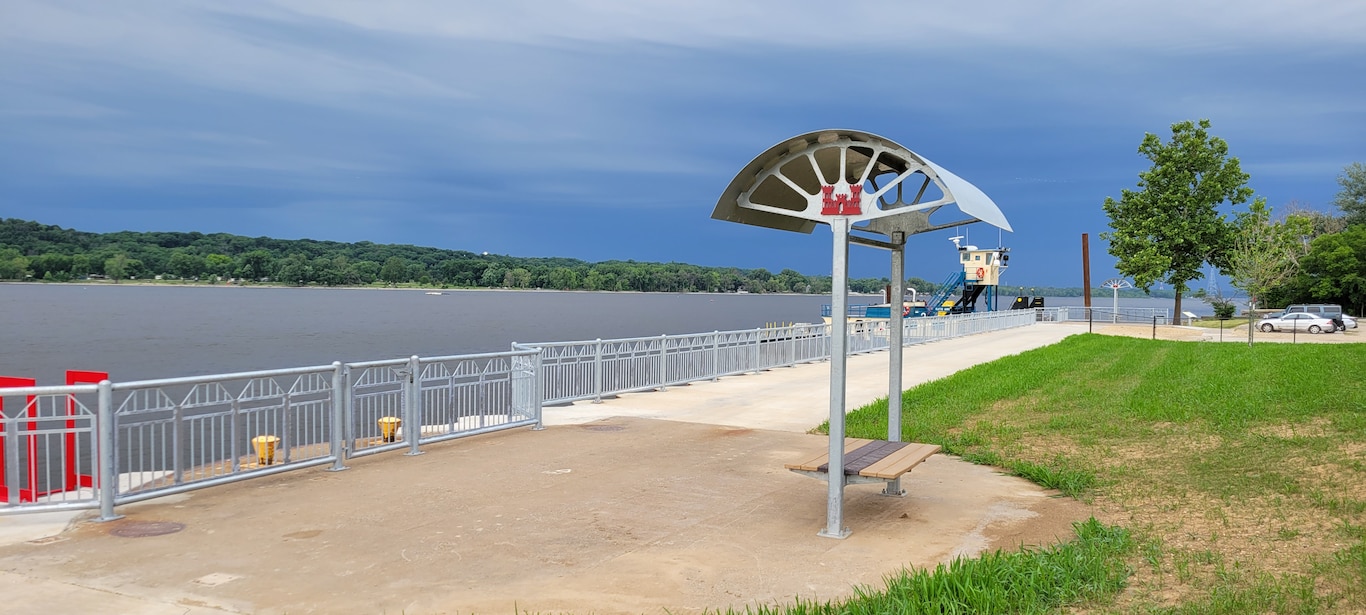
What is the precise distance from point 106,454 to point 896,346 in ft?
21.5

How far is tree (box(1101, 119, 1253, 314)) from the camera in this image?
169 feet

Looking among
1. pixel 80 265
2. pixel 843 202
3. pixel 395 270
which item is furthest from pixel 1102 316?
pixel 80 265

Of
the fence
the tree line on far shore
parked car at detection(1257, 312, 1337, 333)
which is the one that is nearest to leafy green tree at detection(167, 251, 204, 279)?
the tree line on far shore

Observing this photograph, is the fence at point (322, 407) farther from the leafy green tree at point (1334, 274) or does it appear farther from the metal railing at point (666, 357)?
the leafy green tree at point (1334, 274)

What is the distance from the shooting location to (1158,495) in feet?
26.0

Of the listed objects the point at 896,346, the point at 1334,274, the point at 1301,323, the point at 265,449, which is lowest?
the point at 265,449

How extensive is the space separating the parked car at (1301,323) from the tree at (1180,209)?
7.49 metres

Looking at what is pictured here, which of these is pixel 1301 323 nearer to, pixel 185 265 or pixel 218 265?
pixel 185 265

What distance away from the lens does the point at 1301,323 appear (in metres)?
43.2

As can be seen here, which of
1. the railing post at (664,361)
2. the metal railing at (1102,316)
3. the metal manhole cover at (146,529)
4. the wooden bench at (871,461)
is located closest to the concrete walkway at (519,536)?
the metal manhole cover at (146,529)

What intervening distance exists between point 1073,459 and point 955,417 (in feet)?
11.0

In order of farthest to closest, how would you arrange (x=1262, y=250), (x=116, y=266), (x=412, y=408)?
(x=116, y=266)
(x=1262, y=250)
(x=412, y=408)

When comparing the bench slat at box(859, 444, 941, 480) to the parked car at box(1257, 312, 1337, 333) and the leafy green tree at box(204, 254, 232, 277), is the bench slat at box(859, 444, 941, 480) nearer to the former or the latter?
the parked car at box(1257, 312, 1337, 333)

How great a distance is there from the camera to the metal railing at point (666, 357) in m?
14.7
